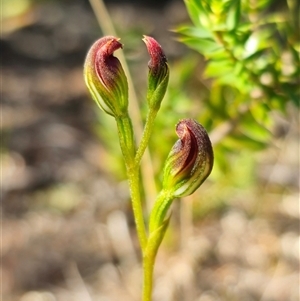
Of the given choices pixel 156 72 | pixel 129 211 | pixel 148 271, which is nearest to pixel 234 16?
pixel 156 72

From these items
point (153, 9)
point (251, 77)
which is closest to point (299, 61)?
point (251, 77)

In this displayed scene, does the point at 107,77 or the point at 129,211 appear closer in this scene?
the point at 107,77

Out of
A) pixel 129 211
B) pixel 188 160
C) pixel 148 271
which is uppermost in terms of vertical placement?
pixel 188 160

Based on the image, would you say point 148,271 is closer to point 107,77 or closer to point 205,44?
point 107,77

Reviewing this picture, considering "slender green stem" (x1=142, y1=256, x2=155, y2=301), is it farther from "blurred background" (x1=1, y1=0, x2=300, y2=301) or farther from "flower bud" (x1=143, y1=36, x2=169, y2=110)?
"blurred background" (x1=1, y1=0, x2=300, y2=301)

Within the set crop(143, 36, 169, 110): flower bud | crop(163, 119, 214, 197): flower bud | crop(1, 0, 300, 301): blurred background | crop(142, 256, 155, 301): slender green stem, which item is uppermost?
crop(143, 36, 169, 110): flower bud

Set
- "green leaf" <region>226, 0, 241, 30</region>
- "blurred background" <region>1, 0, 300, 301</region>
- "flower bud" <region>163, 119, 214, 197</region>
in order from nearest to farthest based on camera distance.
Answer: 1. "flower bud" <region>163, 119, 214, 197</region>
2. "green leaf" <region>226, 0, 241, 30</region>
3. "blurred background" <region>1, 0, 300, 301</region>

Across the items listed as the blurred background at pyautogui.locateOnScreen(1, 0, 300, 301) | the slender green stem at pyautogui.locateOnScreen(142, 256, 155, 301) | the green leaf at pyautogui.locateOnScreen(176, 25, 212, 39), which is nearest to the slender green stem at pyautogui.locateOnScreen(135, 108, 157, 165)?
the slender green stem at pyautogui.locateOnScreen(142, 256, 155, 301)
